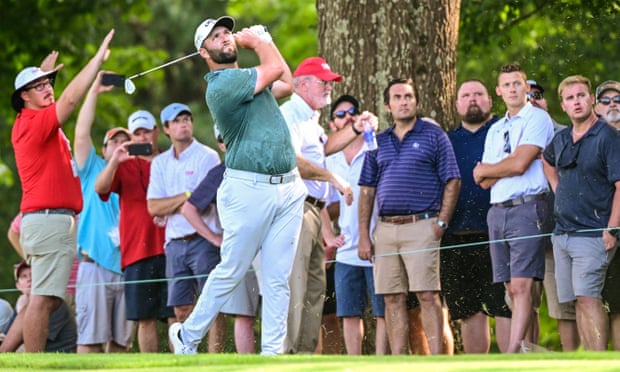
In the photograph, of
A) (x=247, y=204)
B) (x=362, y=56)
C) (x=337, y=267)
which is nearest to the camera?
(x=247, y=204)

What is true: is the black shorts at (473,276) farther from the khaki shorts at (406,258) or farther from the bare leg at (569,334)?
the bare leg at (569,334)

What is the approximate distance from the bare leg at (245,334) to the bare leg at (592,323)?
262 centimetres

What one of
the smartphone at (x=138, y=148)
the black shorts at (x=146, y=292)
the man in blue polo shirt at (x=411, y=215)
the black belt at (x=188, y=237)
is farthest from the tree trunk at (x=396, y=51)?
the black shorts at (x=146, y=292)

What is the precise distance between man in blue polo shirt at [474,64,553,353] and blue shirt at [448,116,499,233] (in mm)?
368

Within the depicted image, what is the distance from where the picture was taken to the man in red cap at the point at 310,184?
11.0 metres

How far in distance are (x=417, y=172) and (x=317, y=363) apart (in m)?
3.10

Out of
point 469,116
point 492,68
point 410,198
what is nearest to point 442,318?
point 410,198

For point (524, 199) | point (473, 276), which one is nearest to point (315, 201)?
point (473, 276)

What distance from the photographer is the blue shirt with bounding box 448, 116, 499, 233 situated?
37.2 feet

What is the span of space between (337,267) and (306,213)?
Answer: 83 centimetres

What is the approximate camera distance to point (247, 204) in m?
9.67

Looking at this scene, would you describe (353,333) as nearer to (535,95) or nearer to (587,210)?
(535,95)

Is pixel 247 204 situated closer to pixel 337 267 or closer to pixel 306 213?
pixel 306 213

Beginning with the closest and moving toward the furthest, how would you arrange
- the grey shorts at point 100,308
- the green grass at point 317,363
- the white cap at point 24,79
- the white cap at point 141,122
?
the green grass at point 317,363
the white cap at point 24,79
the grey shorts at point 100,308
the white cap at point 141,122
